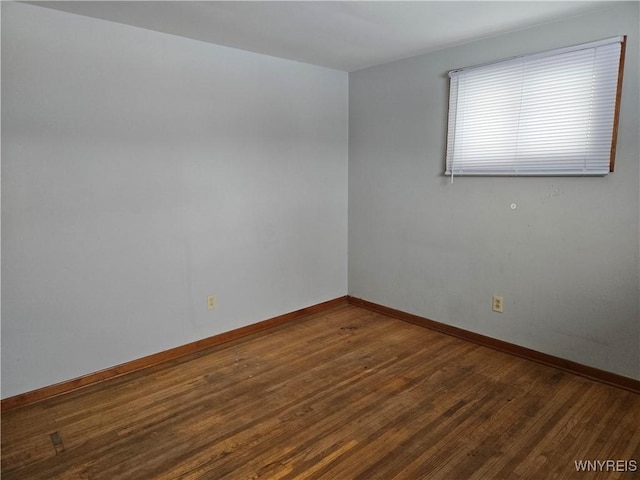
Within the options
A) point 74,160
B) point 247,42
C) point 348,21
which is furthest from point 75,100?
point 348,21

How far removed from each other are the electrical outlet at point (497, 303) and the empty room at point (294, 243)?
24 mm

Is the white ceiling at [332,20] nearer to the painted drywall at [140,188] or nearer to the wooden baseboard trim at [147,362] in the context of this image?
the painted drywall at [140,188]

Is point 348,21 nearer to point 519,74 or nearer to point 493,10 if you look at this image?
point 493,10

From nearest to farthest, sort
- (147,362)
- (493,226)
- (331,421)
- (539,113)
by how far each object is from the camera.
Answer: (331,421) < (539,113) < (147,362) < (493,226)

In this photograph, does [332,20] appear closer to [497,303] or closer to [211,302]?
[211,302]

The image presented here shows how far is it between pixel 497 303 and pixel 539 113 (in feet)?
4.59

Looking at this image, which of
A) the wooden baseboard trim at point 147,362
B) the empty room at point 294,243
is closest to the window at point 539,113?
the empty room at point 294,243

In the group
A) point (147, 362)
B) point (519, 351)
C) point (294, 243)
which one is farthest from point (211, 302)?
point (519, 351)

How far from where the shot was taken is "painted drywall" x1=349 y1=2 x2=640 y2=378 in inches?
98.3

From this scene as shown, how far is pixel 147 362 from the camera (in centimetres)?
291

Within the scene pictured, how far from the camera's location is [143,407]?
2.40m

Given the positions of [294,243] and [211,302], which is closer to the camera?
[211,302]

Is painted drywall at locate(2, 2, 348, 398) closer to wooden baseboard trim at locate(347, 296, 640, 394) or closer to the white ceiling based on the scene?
the white ceiling

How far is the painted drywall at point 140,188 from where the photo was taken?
7.72 ft
